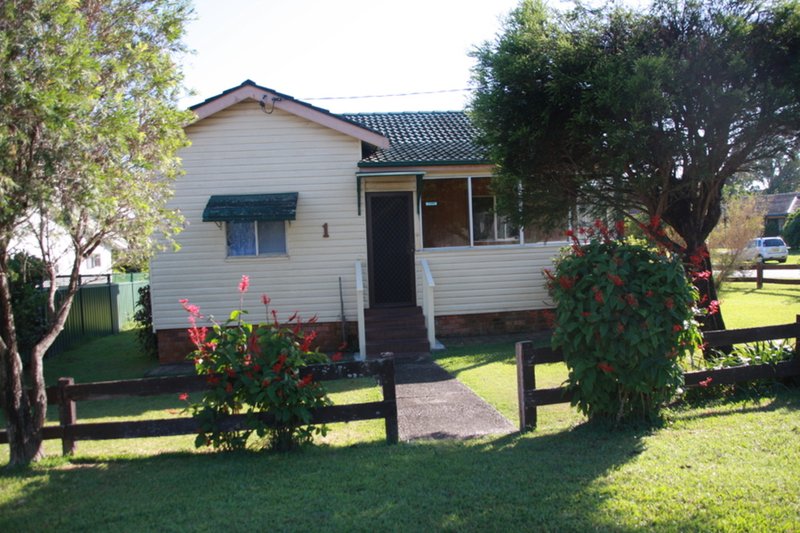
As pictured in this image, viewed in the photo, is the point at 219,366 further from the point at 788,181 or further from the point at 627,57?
the point at 788,181

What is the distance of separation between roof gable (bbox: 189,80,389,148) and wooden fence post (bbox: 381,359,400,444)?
7659 mm

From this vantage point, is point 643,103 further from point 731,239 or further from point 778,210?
point 778,210

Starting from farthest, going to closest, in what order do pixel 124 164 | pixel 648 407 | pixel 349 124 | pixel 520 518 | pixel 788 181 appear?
pixel 349 124, pixel 788 181, pixel 648 407, pixel 124 164, pixel 520 518

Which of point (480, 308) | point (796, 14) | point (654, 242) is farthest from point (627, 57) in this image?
point (480, 308)

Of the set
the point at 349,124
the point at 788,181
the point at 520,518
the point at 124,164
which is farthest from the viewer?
the point at 349,124

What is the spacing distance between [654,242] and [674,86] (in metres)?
2.12

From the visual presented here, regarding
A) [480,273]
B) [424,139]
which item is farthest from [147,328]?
[424,139]

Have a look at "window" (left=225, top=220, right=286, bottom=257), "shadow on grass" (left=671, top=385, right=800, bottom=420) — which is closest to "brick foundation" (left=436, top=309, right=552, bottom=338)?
"window" (left=225, top=220, right=286, bottom=257)

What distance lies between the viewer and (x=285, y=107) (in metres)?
13.2

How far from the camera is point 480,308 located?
45.8 ft

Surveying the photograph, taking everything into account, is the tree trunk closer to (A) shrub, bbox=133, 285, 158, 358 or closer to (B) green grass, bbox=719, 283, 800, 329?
(A) shrub, bbox=133, 285, 158, 358

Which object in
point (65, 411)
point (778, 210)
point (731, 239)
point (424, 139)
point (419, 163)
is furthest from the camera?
point (778, 210)

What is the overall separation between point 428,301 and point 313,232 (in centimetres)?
282

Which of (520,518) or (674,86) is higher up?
(674,86)
